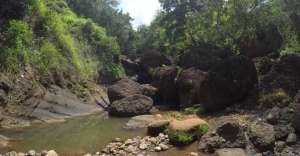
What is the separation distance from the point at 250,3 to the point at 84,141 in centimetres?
2055

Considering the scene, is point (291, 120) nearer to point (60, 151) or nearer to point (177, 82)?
point (60, 151)

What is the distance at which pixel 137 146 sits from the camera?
55.7ft

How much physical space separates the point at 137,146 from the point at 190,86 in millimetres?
12735

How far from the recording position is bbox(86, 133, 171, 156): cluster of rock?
16.2 metres

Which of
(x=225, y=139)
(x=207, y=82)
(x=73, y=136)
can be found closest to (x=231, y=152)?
(x=225, y=139)

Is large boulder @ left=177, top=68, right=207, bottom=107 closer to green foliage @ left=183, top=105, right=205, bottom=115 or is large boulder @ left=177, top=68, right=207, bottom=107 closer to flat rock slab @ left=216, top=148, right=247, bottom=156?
green foliage @ left=183, top=105, right=205, bottom=115

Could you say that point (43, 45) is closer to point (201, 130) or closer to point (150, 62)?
point (201, 130)

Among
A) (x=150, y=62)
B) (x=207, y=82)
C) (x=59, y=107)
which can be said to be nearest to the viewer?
(x=207, y=82)

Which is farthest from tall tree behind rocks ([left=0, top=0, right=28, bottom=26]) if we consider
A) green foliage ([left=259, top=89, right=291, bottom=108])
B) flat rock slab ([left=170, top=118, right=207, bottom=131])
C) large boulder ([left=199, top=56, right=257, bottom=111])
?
green foliage ([left=259, top=89, right=291, bottom=108])

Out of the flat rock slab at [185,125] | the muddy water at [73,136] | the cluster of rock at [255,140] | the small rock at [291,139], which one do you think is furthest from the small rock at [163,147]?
the small rock at [291,139]

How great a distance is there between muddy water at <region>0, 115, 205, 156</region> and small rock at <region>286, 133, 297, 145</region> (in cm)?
354

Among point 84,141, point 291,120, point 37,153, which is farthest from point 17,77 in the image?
point 291,120

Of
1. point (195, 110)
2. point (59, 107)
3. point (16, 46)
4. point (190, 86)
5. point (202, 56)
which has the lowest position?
point (195, 110)

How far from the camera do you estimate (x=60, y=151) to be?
54.1 feet
